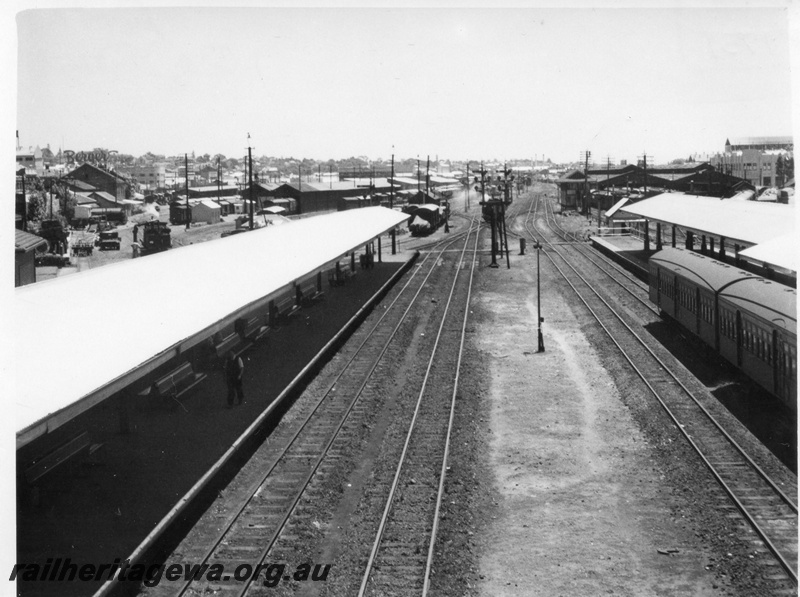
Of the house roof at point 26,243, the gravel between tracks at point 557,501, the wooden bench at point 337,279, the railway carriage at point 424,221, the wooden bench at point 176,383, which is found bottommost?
the gravel between tracks at point 557,501

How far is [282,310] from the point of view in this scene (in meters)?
26.4

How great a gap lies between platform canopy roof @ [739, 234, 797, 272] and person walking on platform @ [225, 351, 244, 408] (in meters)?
11.8

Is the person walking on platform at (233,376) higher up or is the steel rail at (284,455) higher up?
the person walking on platform at (233,376)

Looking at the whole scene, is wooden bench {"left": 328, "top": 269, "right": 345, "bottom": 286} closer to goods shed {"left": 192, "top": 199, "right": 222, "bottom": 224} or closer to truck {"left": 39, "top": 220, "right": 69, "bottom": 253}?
truck {"left": 39, "top": 220, "right": 69, "bottom": 253}

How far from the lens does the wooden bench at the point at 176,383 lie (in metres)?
16.1

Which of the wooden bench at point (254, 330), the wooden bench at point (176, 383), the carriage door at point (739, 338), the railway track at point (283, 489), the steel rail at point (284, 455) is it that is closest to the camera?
the railway track at point (283, 489)

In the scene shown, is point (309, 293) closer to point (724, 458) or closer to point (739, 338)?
point (739, 338)

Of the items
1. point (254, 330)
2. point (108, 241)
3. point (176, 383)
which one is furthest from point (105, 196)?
point (176, 383)

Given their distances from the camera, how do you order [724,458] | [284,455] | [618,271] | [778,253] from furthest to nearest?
[618,271], [778,253], [284,455], [724,458]

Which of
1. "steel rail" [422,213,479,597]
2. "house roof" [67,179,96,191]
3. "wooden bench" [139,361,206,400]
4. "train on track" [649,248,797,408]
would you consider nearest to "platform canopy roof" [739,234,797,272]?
"train on track" [649,248,797,408]

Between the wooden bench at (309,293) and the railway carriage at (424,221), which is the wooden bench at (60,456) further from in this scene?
the railway carriage at (424,221)

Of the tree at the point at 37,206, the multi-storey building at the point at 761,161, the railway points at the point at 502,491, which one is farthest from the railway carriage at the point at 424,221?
the multi-storey building at the point at 761,161

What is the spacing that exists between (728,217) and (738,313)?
54.8 feet

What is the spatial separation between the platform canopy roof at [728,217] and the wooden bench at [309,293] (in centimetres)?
Result: 1702
